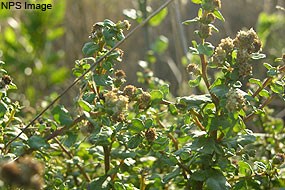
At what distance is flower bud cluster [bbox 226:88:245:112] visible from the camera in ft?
3.63

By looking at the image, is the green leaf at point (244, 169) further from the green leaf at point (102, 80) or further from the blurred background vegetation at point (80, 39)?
the blurred background vegetation at point (80, 39)

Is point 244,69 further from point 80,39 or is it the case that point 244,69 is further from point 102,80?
point 80,39

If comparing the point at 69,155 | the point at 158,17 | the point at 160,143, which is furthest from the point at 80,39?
the point at 160,143

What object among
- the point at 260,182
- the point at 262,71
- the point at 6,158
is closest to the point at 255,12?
the point at 262,71

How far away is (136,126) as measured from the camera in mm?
1157

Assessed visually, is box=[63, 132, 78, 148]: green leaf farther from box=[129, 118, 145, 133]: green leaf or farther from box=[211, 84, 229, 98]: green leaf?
box=[211, 84, 229, 98]: green leaf

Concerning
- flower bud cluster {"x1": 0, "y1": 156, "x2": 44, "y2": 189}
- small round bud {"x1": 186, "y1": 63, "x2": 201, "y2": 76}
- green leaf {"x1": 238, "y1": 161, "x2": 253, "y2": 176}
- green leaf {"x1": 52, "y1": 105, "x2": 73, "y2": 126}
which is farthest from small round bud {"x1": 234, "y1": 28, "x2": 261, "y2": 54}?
flower bud cluster {"x1": 0, "y1": 156, "x2": 44, "y2": 189}

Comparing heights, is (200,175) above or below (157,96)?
below

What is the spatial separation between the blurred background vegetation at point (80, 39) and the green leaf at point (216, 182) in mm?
1055

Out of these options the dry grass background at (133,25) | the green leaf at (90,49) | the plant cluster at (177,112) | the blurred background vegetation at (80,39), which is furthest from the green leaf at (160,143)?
the dry grass background at (133,25)

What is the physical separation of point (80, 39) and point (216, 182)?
350cm

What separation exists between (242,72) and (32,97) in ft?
7.33

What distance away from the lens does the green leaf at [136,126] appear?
1156 millimetres

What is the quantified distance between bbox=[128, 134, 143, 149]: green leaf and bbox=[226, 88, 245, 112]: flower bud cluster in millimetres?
201
